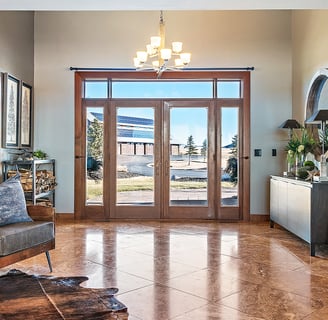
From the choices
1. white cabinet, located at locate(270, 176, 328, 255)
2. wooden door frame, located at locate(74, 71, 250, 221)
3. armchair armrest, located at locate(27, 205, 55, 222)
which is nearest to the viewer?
armchair armrest, located at locate(27, 205, 55, 222)

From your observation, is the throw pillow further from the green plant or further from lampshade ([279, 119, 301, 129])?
lampshade ([279, 119, 301, 129])

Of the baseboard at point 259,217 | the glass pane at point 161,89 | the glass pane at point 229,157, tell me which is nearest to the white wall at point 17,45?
the glass pane at point 161,89

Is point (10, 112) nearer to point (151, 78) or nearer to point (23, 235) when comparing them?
point (151, 78)

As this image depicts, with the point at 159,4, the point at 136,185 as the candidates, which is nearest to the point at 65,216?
the point at 136,185

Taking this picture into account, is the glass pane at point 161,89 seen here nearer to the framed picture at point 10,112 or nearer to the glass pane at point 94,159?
the glass pane at point 94,159

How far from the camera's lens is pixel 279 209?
5.57 metres

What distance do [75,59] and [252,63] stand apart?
10.2ft

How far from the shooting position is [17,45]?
6078mm

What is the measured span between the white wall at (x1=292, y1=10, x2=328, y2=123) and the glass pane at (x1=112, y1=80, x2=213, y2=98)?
57.5 inches

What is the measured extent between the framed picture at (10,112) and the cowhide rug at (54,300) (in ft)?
8.85

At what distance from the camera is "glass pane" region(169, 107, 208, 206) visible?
6750 millimetres

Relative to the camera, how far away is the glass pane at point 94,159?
22.3ft

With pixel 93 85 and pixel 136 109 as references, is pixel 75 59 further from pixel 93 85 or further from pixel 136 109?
pixel 136 109

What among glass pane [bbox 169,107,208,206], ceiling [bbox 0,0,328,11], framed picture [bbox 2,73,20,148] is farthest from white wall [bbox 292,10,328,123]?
framed picture [bbox 2,73,20,148]
